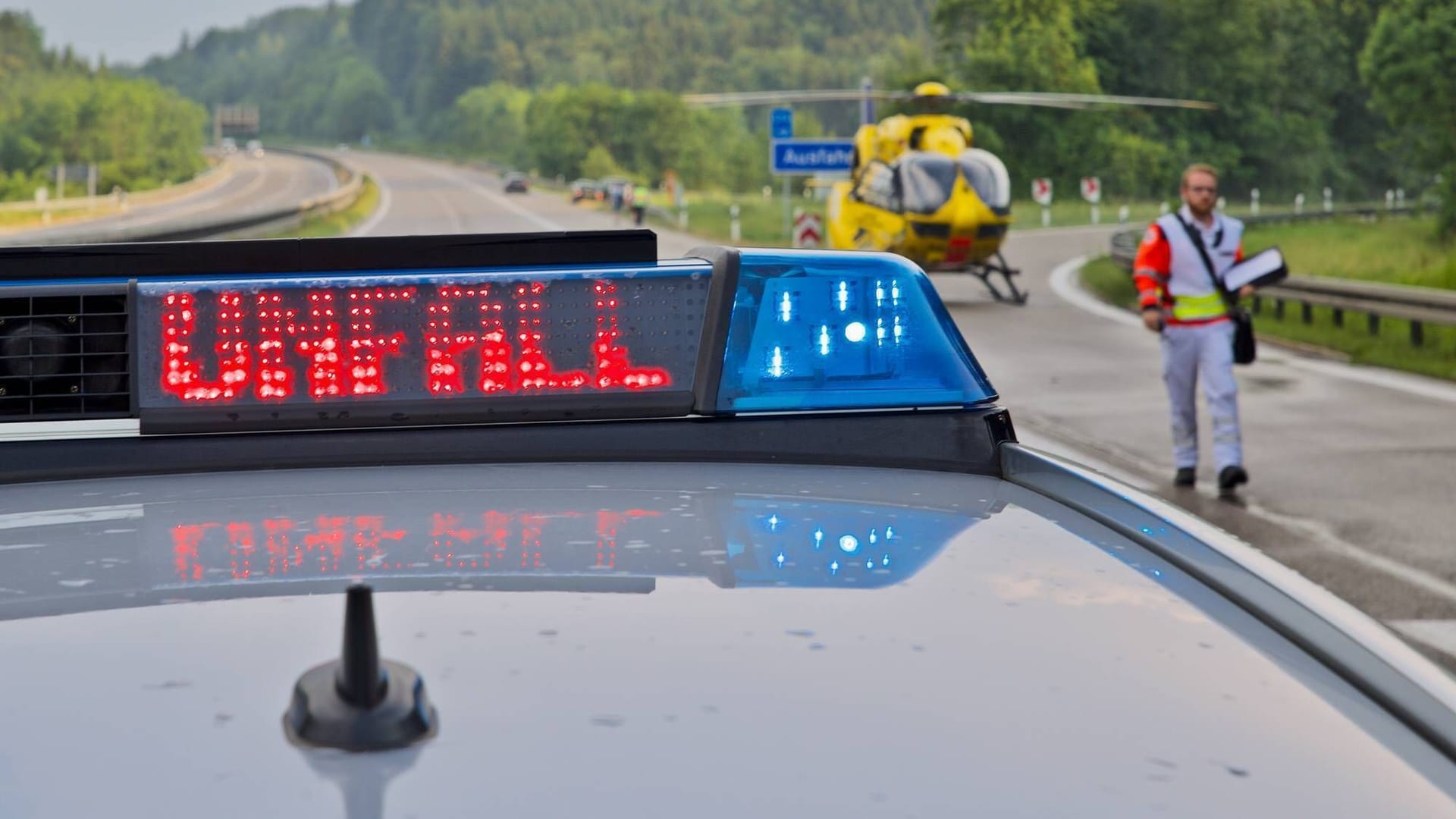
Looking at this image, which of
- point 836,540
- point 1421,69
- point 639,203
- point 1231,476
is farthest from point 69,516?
point 1421,69

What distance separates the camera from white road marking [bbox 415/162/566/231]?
71.7 meters

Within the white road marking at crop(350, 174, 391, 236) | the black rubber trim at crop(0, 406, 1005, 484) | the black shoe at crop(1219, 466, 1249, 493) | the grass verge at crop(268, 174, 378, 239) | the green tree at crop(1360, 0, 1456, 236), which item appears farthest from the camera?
the white road marking at crop(350, 174, 391, 236)

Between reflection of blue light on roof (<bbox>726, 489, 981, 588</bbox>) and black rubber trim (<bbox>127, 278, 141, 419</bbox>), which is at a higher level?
black rubber trim (<bbox>127, 278, 141, 419</bbox>)

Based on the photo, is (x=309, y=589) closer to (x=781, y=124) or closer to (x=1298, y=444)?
(x=1298, y=444)

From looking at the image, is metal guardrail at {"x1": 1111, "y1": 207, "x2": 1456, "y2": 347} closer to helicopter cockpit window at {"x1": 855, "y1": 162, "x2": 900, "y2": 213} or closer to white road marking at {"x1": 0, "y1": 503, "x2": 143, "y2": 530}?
helicopter cockpit window at {"x1": 855, "y1": 162, "x2": 900, "y2": 213}

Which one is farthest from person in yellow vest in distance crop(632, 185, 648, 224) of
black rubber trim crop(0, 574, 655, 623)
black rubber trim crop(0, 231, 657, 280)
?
black rubber trim crop(0, 574, 655, 623)

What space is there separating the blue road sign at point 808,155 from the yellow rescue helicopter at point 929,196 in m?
8.55

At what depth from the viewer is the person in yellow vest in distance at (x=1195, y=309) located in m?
11.1

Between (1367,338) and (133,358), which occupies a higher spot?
(133,358)

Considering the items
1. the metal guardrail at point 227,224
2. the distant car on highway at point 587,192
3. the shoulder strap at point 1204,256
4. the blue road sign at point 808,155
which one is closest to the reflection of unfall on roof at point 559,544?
the shoulder strap at point 1204,256

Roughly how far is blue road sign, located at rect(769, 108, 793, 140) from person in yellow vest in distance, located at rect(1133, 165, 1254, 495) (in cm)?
3405

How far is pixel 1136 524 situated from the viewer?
2174 millimetres

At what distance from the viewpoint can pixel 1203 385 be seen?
11367 mm

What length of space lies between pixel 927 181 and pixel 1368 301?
388 inches
